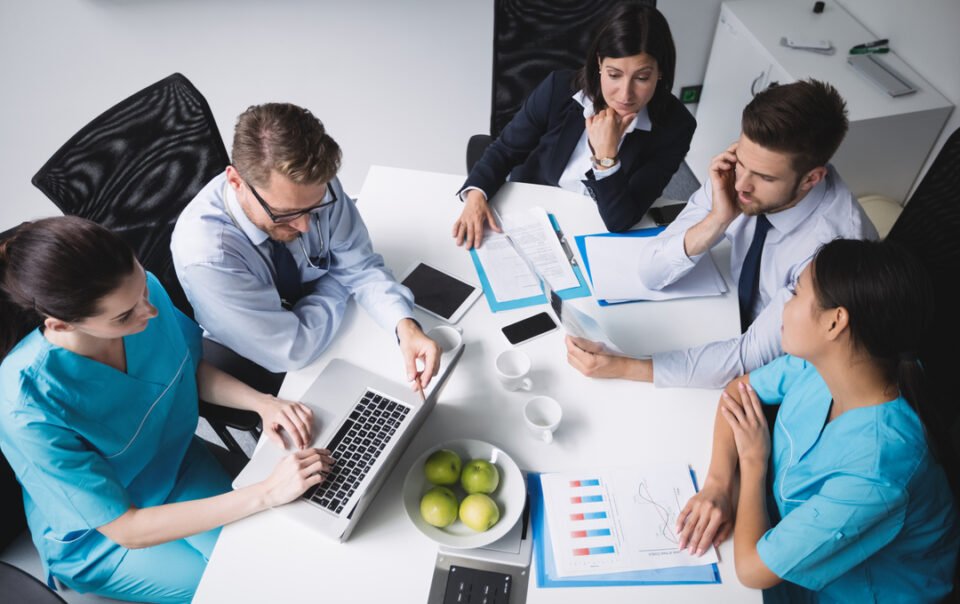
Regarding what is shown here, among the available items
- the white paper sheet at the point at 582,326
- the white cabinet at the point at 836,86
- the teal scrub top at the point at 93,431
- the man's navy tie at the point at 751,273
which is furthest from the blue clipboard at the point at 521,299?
the white cabinet at the point at 836,86

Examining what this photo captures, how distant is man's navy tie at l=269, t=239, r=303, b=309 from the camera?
61.0 inches

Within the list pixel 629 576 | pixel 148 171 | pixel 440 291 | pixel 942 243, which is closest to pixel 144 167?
pixel 148 171

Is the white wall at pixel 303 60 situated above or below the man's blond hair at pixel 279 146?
below

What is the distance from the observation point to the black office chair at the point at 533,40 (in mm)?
2041

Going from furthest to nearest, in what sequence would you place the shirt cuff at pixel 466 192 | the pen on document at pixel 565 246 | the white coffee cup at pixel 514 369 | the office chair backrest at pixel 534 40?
the office chair backrest at pixel 534 40 < the shirt cuff at pixel 466 192 < the pen on document at pixel 565 246 < the white coffee cup at pixel 514 369

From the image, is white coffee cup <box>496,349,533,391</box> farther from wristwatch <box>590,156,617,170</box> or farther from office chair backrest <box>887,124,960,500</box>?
office chair backrest <box>887,124,960,500</box>

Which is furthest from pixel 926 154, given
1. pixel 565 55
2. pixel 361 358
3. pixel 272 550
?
pixel 272 550

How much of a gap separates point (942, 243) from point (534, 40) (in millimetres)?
1316

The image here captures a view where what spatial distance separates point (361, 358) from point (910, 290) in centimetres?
111

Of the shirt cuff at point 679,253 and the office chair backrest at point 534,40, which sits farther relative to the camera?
the office chair backrest at point 534,40

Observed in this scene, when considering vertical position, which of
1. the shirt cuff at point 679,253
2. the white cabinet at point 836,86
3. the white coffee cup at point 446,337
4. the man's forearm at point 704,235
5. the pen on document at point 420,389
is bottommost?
the white cabinet at point 836,86

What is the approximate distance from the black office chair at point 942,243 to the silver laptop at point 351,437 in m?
1.18

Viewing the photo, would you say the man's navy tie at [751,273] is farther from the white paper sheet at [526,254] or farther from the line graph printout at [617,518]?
the line graph printout at [617,518]

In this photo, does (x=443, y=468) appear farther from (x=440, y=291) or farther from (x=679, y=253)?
(x=679, y=253)
